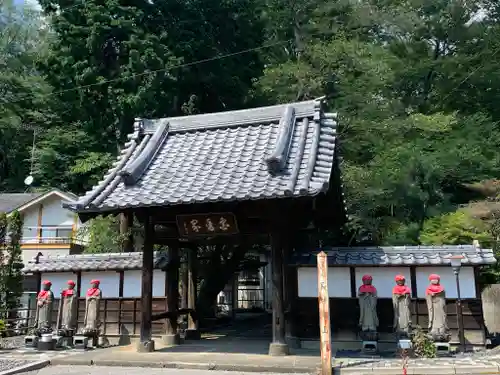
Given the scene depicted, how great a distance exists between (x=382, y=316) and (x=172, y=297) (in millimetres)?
5605

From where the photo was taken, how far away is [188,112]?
929 inches

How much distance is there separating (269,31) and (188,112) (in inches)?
321

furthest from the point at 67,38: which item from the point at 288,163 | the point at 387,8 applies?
the point at 387,8

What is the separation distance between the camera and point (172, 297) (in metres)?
13.0

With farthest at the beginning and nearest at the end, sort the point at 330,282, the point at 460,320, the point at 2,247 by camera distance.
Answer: the point at 2,247 → the point at 330,282 → the point at 460,320

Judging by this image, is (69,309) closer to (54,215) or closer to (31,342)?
(31,342)

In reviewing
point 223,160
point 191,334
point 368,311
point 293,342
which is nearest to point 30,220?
point 191,334

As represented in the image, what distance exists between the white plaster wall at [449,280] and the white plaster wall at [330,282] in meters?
1.79

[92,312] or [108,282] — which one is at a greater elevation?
[108,282]

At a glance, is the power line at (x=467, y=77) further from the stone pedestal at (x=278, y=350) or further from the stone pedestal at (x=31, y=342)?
the stone pedestal at (x=31, y=342)

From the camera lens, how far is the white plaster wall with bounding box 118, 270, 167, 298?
46.8 feet

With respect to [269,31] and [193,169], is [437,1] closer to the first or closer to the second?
[269,31]

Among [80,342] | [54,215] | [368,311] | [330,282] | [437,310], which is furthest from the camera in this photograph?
[54,215]

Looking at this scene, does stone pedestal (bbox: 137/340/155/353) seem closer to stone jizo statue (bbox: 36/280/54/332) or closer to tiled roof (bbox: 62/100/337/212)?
tiled roof (bbox: 62/100/337/212)
